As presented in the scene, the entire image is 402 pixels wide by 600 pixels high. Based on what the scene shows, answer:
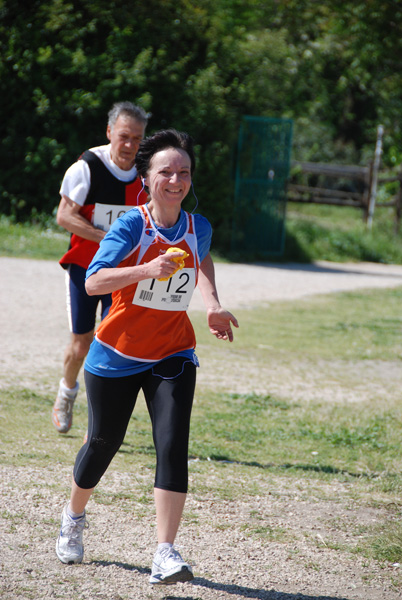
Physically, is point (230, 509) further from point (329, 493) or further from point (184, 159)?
point (184, 159)

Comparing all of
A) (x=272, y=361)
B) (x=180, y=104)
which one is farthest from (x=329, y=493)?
(x=180, y=104)

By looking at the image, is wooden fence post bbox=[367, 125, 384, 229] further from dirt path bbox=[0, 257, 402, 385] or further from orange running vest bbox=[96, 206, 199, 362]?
orange running vest bbox=[96, 206, 199, 362]

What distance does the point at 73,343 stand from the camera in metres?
5.43

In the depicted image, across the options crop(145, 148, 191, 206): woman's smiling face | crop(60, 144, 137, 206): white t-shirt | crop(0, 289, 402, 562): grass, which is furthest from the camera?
crop(60, 144, 137, 206): white t-shirt

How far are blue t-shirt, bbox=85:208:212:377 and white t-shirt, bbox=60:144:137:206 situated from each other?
176 centimetres

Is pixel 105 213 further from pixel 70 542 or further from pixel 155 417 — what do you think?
pixel 70 542

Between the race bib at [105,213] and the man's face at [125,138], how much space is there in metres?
0.27

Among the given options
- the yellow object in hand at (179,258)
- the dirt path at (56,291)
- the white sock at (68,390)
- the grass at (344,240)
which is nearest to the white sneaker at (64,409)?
the white sock at (68,390)

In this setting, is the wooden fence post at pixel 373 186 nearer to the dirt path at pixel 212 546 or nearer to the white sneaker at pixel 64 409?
the white sneaker at pixel 64 409

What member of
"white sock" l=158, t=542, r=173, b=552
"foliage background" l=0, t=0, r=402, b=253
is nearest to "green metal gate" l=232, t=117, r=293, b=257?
"foliage background" l=0, t=0, r=402, b=253

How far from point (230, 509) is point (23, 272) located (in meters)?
9.46

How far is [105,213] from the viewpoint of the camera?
523 centimetres

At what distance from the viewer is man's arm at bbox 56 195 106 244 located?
5.07 m

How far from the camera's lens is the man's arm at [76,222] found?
16.6ft
